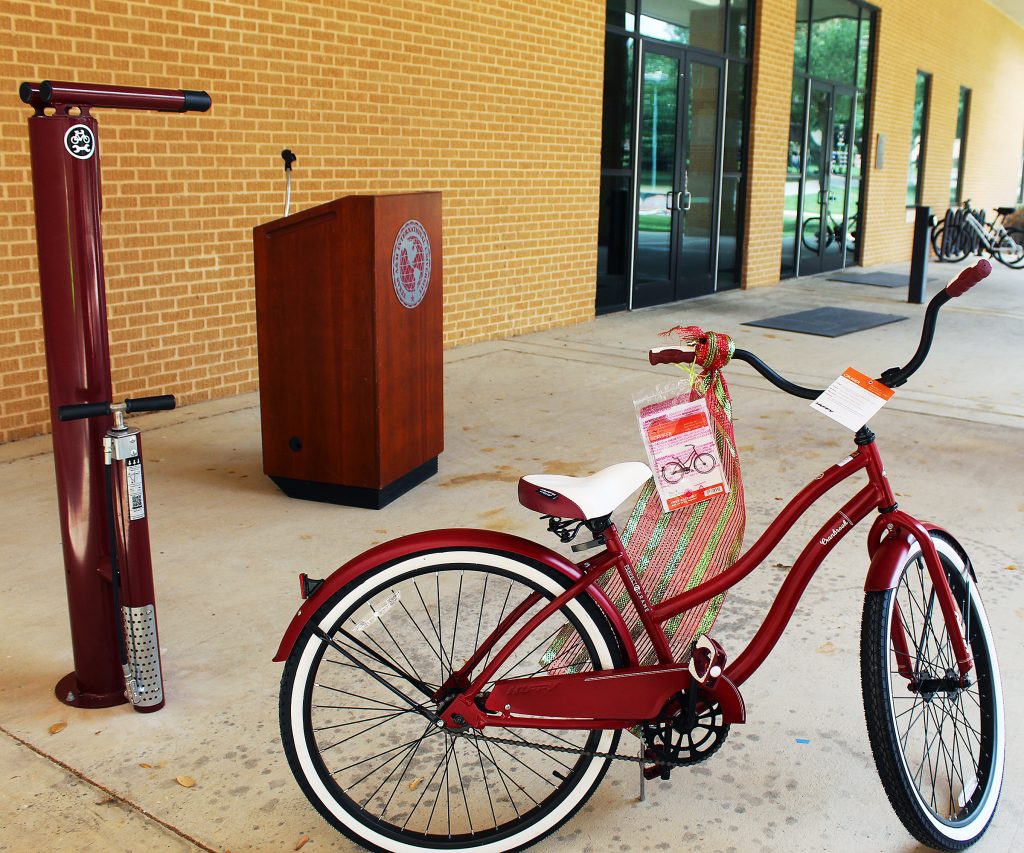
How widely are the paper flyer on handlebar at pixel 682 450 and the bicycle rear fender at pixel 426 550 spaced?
0.28 metres

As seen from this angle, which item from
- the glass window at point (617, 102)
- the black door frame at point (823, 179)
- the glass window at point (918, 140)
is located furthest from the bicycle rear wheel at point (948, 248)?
the glass window at point (617, 102)

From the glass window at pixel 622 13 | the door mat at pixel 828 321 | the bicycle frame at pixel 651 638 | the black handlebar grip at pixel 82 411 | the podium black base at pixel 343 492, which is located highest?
the glass window at pixel 622 13

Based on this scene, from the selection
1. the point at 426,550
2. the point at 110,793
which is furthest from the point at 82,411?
the point at 426,550

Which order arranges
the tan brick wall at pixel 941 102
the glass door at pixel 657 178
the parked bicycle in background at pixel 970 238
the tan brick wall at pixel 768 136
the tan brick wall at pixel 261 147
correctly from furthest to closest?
the parked bicycle in background at pixel 970 238 < the tan brick wall at pixel 941 102 < the tan brick wall at pixel 768 136 < the glass door at pixel 657 178 < the tan brick wall at pixel 261 147

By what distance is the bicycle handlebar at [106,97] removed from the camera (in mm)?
2412

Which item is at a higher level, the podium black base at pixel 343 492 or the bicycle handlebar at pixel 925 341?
the bicycle handlebar at pixel 925 341

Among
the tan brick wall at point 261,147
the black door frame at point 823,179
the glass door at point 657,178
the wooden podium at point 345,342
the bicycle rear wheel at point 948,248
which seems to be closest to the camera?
the wooden podium at point 345,342

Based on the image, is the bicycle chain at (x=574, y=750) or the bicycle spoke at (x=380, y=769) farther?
the bicycle spoke at (x=380, y=769)

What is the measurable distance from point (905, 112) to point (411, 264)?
13887 mm

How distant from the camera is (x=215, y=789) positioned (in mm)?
2412

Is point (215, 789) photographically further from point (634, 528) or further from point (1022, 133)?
point (1022, 133)

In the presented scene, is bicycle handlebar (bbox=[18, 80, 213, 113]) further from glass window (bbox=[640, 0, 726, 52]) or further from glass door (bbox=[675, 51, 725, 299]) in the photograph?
glass door (bbox=[675, 51, 725, 299])

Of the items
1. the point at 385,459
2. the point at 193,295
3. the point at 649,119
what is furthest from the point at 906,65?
the point at 385,459

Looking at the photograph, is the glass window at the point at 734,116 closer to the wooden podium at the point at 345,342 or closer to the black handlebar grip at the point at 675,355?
the wooden podium at the point at 345,342
